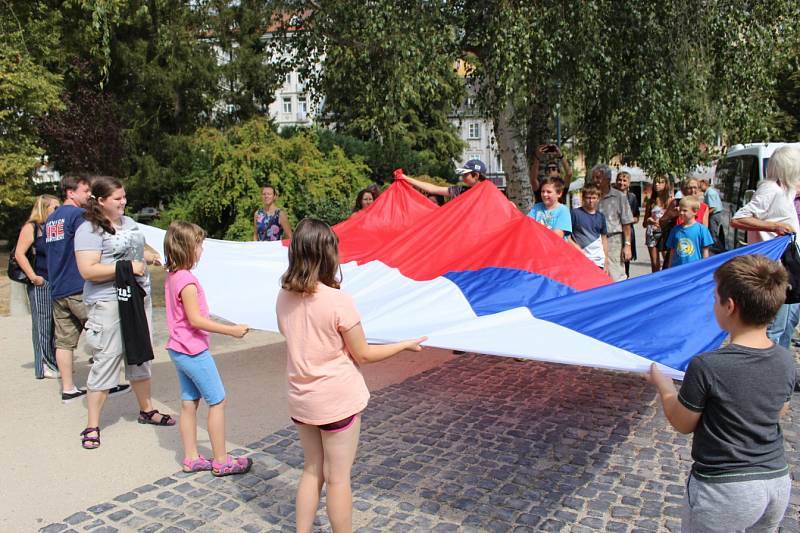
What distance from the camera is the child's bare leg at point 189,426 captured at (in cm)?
417

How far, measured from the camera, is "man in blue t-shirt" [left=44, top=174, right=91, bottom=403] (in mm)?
5258

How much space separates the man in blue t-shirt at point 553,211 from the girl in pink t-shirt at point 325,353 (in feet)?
11.5

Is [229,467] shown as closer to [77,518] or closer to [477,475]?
[77,518]

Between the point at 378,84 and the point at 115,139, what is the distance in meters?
12.5

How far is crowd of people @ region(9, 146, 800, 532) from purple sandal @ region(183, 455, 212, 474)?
0.5 inches

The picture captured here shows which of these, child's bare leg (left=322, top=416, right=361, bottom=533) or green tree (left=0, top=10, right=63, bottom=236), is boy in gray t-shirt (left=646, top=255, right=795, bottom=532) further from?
green tree (left=0, top=10, right=63, bottom=236)

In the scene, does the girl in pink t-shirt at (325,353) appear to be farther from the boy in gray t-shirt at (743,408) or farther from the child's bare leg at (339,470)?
the boy in gray t-shirt at (743,408)

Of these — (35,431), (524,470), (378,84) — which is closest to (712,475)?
(524,470)

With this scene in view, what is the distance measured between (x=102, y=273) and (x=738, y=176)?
1051cm

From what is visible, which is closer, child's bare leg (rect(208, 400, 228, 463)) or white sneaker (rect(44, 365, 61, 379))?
child's bare leg (rect(208, 400, 228, 463))

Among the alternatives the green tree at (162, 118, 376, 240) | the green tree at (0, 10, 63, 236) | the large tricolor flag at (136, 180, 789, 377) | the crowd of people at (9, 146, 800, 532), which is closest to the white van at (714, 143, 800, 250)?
the crowd of people at (9, 146, 800, 532)

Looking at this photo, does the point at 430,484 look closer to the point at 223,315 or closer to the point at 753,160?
the point at 223,315

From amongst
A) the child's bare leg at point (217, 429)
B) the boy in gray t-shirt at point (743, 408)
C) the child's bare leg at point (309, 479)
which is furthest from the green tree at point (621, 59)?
the boy in gray t-shirt at point (743, 408)

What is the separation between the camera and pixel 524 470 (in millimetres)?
4160
